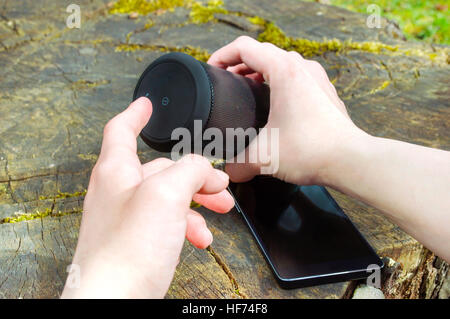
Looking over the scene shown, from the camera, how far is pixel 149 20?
108 inches

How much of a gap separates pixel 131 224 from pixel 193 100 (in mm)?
591

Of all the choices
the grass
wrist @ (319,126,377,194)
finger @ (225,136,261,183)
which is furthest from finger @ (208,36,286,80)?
the grass

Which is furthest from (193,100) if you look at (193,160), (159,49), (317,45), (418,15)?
(418,15)

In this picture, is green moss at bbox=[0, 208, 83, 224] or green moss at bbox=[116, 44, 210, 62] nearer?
green moss at bbox=[0, 208, 83, 224]

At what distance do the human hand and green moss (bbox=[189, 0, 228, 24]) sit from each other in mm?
1970

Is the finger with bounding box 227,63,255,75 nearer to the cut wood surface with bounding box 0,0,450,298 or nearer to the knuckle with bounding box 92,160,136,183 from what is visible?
the cut wood surface with bounding box 0,0,450,298

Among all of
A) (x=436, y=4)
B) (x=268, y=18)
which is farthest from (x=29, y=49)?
(x=436, y=4)

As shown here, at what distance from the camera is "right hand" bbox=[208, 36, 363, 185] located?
52.8 inches

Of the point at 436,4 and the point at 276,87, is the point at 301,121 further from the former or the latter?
the point at 436,4

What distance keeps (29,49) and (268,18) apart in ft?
4.66

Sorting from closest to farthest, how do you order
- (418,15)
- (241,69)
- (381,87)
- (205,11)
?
(241,69)
(381,87)
(205,11)
(418,15)

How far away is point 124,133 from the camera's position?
1.04 meters

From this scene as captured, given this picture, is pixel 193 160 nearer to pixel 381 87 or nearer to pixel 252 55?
pixel 252 55
